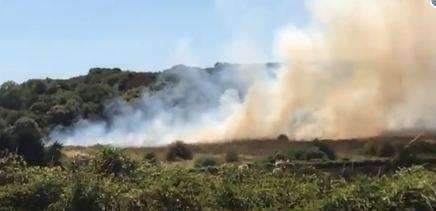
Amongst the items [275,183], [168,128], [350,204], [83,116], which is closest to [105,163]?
[275,183]

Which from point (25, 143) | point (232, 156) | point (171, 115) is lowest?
point (232, 156)

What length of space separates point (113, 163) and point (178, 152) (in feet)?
118

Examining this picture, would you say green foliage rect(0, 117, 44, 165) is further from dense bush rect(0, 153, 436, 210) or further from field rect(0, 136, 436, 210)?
dense bush rect(0, 153, 436, 210)

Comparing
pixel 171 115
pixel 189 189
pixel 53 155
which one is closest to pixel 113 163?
pixel 189 189

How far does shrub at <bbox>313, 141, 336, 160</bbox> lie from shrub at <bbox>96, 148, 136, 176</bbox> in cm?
2780

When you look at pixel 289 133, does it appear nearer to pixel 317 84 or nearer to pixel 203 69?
pixel 317 84

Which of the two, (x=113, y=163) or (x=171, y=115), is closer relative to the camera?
(x=113, y=163)

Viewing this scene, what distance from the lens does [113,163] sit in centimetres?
2839

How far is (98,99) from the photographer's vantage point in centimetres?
10044

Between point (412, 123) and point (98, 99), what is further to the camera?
point (98, 99)

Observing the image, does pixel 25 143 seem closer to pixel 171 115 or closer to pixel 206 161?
pixel 206 161

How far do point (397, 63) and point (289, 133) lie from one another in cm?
1101

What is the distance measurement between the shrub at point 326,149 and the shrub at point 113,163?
2780 cm

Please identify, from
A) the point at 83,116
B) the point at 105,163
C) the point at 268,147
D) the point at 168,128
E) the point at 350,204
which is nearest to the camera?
the point at 350,204
